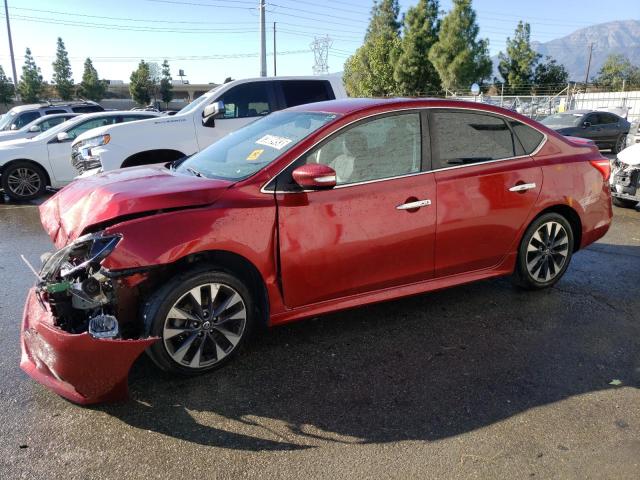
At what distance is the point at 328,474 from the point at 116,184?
227 cm

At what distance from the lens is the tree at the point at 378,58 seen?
5109 centimetres

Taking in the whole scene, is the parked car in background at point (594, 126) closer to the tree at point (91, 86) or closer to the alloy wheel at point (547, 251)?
the alloy wheel at point (547, 251)

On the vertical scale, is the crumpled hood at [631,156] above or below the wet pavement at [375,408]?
above

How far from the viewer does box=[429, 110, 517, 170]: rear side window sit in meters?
4.09

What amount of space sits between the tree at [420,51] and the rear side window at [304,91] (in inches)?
1573

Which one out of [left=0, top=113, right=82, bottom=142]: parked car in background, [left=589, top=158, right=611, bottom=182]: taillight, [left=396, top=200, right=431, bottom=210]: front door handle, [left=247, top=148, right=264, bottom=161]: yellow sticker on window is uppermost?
[left=247, top=148, right=264, bottom=161]: yellow sticker on window

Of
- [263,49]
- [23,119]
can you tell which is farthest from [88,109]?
[263,49]

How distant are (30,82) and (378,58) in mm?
41381

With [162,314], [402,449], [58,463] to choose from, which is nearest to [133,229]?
[162,314]

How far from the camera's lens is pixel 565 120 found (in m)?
16.4

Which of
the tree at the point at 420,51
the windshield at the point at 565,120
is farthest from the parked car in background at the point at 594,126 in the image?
the tree at the point at 420,51

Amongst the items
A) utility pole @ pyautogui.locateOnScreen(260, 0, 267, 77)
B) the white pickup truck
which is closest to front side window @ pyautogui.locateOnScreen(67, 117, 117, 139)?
the white pickup truck

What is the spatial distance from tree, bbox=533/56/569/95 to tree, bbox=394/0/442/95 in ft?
26.9

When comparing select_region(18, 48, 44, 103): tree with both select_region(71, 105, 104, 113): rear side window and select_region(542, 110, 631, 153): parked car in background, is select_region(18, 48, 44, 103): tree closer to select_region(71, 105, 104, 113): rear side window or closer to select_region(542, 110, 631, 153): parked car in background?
select_region(71, 105, 104, 113): rear side window
